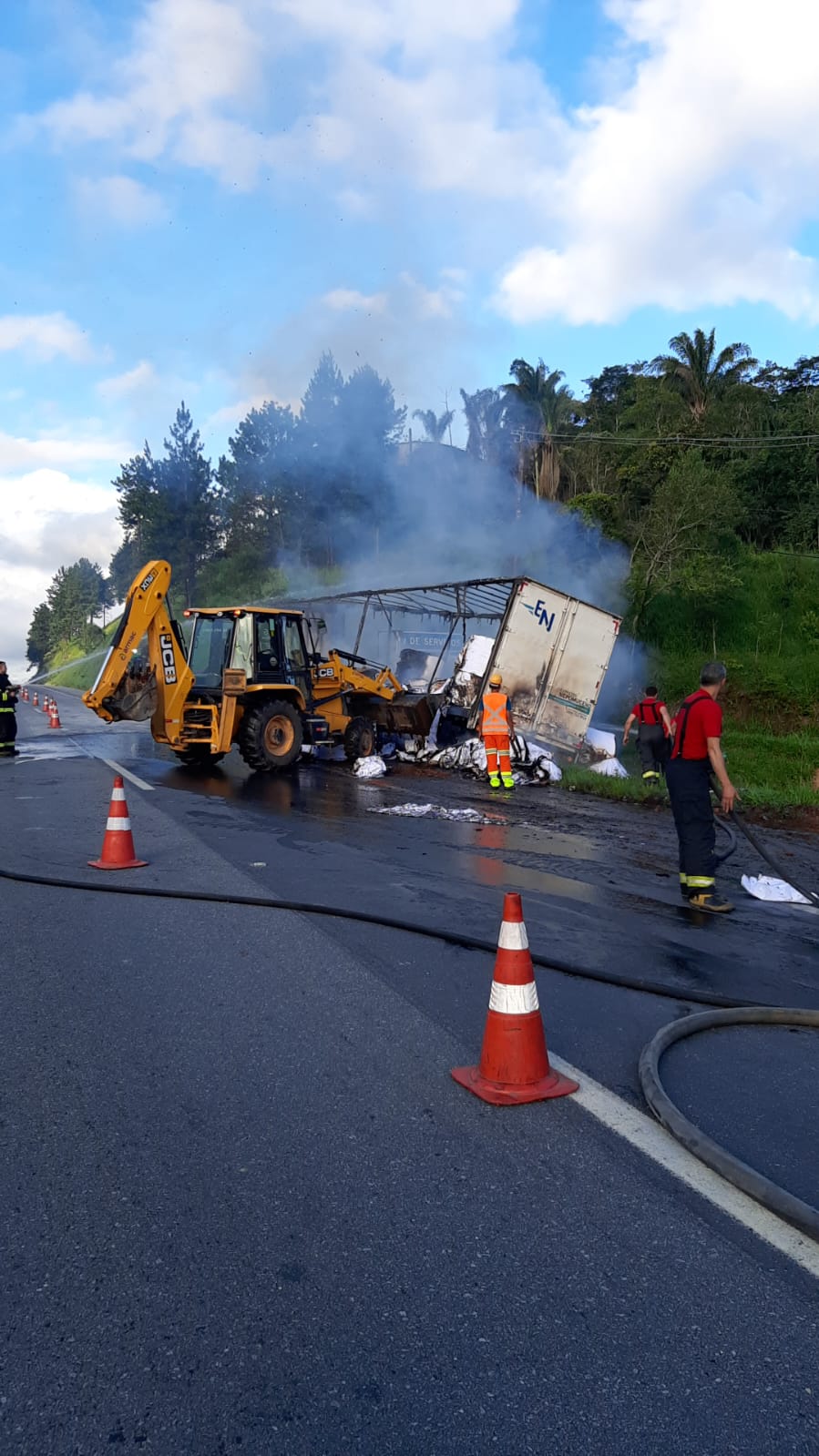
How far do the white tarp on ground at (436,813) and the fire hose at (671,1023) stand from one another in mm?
4083

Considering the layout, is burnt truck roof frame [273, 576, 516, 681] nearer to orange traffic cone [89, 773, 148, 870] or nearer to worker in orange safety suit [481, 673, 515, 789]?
worker in orange safety suit [481, 673, 515, 789]

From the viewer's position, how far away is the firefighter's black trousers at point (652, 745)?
1437 centimetres

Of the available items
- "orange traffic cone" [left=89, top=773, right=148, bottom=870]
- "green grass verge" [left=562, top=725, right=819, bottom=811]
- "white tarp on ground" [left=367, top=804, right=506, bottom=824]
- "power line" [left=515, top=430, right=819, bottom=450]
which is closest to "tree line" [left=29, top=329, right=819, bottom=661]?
"power line" [left=515, top=430, right=819, bottom=450]

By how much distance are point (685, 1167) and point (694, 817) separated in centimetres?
424

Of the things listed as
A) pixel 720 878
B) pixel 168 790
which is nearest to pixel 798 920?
pixel 720 878

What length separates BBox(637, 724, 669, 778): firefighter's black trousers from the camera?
14367 mm

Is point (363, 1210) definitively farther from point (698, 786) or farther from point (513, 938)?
point (698, 786)

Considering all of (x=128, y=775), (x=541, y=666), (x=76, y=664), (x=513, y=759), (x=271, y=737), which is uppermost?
(x=541, y=666)

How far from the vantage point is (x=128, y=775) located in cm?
1427

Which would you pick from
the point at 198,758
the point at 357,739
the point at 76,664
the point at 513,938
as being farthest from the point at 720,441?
the point at 76,664

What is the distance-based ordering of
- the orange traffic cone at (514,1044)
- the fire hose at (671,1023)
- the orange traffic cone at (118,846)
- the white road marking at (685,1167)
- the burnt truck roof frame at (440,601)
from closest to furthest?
the white road marking at (685,1167) < the fire hose at (671,1023) < the orange traffic cone at (514,1044) < the orange traffic cone at (118,846) < the burnt truck roof frame at (440,601)

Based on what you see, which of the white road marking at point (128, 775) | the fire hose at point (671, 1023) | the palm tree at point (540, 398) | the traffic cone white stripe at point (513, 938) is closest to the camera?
the fire hose at point (671, 1023)

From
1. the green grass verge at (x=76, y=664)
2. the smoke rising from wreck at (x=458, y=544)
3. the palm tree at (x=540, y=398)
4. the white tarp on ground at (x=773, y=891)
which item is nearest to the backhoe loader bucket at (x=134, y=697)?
the smoke rising from wreck at (x=458, y=544)

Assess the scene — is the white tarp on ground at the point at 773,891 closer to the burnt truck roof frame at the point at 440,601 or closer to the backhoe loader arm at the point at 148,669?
the backhoe loader arm at the point at 148,669
